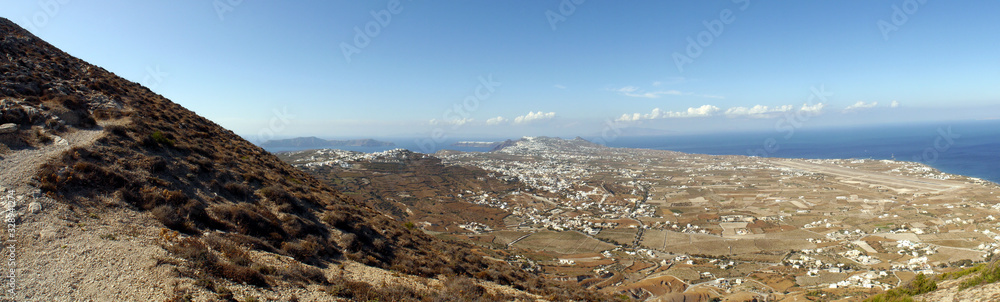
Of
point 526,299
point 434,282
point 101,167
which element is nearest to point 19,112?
point 101,167

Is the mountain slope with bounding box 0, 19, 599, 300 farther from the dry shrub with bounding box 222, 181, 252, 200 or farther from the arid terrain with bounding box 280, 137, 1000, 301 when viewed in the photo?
the arid terrain with bounding box 280, 137, 1000, 301

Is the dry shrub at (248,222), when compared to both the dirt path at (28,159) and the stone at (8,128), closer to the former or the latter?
the dirt path at (28,159)

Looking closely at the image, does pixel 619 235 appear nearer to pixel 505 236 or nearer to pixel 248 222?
pixel 505 236

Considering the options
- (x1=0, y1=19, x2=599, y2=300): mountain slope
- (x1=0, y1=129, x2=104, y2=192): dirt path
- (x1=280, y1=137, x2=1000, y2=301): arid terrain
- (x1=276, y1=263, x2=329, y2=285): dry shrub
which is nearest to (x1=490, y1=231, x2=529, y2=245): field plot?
(x1=280, y1=137, x2=1000, y2=301): arid terrain

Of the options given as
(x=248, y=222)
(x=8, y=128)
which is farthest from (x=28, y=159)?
(x=248, y=222)

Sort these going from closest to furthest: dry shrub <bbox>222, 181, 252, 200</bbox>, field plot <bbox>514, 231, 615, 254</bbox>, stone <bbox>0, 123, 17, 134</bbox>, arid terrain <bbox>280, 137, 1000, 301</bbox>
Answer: stone <bbox>0, 123, 17, 134</bbox> < dry shrub <bbox>222, 181, 252, 200</bbox> < arid terrain <bbox>280, 137, 1000, 301</bbox> < field plot <bbox>514, 231, 615, 254</bbox>

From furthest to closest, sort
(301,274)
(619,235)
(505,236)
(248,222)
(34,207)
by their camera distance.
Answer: (619,235)
(505,236)
(248,222)
(301,274)
(34,207)
